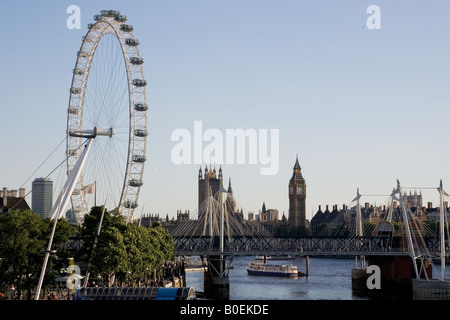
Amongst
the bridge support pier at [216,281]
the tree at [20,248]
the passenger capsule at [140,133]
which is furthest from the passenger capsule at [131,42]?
the bridge support pier at [216,281]

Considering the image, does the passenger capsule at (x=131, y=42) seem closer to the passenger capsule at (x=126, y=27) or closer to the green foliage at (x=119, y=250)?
the passenger capsule at (x=126, y=27)

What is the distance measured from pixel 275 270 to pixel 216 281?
39.1m

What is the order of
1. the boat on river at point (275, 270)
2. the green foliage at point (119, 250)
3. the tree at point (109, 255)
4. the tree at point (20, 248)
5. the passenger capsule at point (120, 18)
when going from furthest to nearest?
the boat on river at point (275, 270), the passenger capsule at point (120, 18), the green foliage at point (119, 250), the tree at point (109, 255), the tree at point (20, 248)

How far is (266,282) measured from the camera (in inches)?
4043

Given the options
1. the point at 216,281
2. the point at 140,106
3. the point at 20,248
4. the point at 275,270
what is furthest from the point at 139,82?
the point at 275,270

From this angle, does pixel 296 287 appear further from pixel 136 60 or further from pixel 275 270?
pixel 136 60

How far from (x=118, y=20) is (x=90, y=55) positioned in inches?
199

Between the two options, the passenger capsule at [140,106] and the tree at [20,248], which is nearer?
the tree at [20,248]

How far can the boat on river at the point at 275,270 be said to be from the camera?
114 m

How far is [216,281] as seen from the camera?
7875 cm

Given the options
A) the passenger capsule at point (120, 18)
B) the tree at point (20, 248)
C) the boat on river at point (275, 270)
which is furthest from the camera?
the boat on river at point (275, 270)

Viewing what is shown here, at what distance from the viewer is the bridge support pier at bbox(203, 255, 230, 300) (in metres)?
78.1

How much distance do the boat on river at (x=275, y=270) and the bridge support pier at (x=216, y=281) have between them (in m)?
33.0

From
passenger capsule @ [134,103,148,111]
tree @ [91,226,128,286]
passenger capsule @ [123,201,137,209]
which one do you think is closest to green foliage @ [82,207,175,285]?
tree @ [91,226,128,286]
